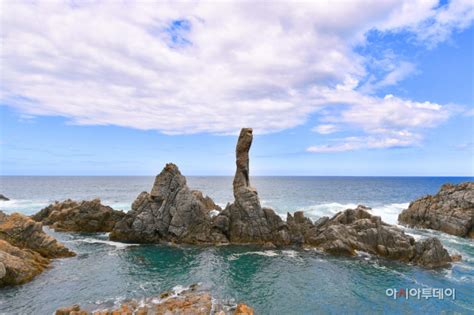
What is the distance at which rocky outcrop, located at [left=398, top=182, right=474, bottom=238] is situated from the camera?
5712cm

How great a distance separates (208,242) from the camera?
5053cm

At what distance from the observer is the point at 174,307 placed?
83.3 feet

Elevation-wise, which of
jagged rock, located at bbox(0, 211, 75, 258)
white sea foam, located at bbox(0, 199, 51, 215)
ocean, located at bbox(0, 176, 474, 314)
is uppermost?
jagged rock, located at bbox(0, 211, 75, 258)

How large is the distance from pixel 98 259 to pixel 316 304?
29900 mm

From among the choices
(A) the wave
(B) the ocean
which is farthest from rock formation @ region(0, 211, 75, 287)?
(A) the wave

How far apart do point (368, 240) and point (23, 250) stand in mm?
47242

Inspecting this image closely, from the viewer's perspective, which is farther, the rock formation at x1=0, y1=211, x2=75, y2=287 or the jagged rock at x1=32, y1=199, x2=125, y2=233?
the jagged rock at x1=32, y1=199, x2=125, y2=233

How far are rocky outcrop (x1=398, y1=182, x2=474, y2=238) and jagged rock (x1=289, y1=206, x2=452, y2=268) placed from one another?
70.5 feet

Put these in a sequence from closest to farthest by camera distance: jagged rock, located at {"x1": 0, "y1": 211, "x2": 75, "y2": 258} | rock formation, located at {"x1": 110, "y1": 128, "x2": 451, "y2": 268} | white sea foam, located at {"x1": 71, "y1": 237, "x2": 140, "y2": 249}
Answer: jagged rock, located at {"x1": 0, "y1": 211, "x2": 75, "y2": 258} → white sea foam, located at {"x1": 71, "y1": 237, "x2": 140, "y2": 249} → rock formation, located at {"x1": 110, "y1": 128, "x2": 451, "y2": 268}

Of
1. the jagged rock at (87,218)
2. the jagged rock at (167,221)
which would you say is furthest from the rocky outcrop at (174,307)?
the jagged rock at (87,218)

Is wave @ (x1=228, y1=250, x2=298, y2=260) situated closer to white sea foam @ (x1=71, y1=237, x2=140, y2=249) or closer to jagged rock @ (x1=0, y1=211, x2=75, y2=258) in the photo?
white sea foam @ (x1=71, y1=237, x2=140, y2=249)

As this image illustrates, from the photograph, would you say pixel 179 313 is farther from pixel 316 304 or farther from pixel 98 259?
pixel 98 259

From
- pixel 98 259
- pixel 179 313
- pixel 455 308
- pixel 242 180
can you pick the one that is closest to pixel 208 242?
pixel 242 180

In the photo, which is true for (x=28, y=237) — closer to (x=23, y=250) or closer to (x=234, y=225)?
(x=23, y=250)
